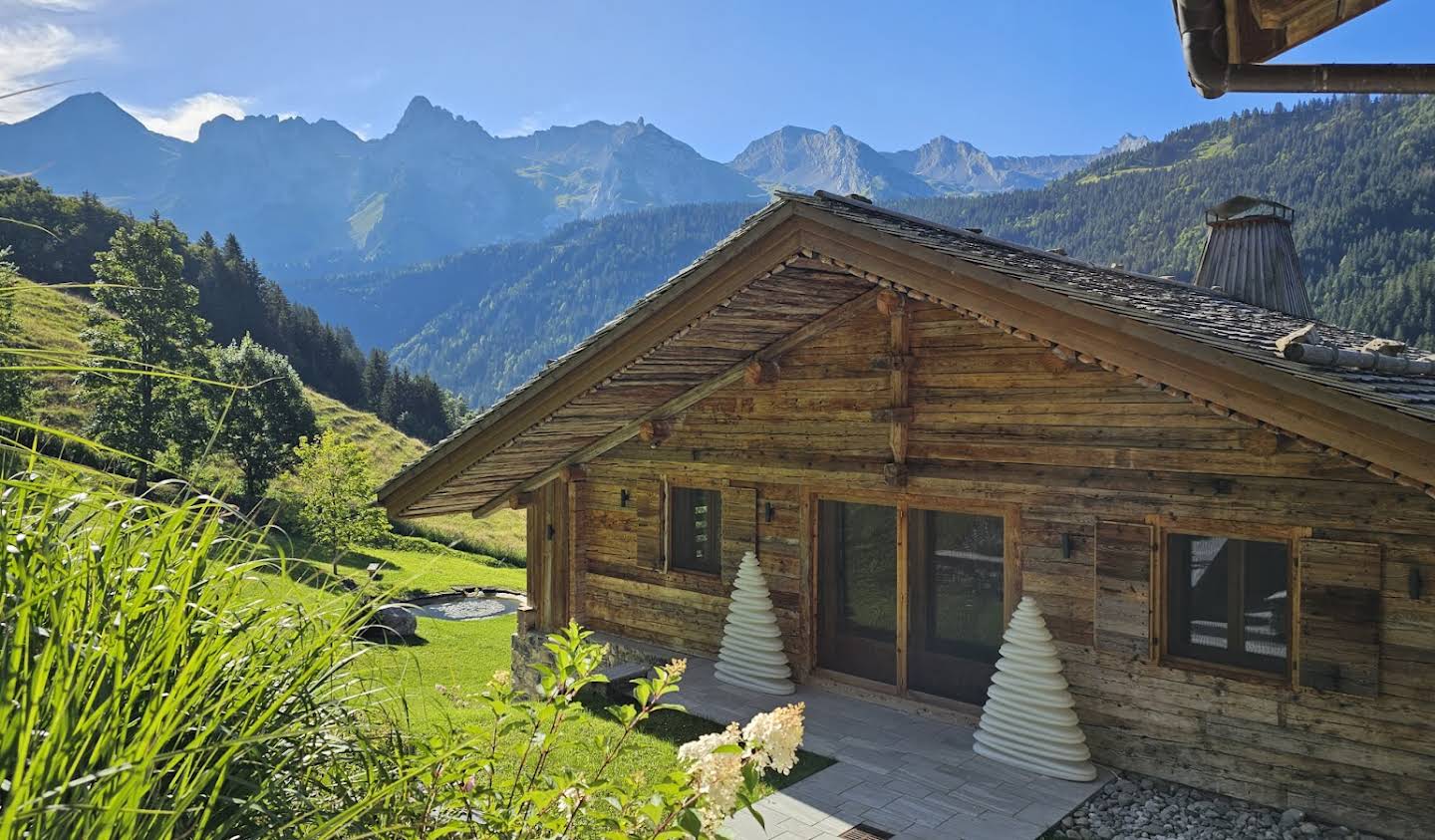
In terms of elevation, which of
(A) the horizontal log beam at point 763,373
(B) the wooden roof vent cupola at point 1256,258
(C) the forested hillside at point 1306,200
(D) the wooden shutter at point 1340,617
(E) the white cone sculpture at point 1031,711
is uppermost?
(C) the forested hillside at point 1306,200

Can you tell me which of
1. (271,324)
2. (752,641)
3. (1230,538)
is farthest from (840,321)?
(271,324)

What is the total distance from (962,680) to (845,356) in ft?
11.3

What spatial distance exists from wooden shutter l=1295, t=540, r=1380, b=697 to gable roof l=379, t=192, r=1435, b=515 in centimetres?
128

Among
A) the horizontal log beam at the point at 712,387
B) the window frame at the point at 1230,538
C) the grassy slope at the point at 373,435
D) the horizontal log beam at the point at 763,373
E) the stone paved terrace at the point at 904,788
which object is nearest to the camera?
the stone paved terrace at the point at 904,788

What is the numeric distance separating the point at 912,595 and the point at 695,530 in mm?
3013

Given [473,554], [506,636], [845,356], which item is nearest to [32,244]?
[473,554]

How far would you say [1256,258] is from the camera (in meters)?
15.2

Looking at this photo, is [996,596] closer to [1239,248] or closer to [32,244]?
[1239,248]

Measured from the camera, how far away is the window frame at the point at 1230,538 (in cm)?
677

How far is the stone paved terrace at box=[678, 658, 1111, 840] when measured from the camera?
6629 millimetres

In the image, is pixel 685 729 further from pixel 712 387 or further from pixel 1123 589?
pixel 1123 589

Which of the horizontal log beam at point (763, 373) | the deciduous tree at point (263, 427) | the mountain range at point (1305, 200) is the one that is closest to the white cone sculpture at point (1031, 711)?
the horizontal log beam at point (763, 373)

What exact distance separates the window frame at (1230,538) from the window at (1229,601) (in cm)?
2

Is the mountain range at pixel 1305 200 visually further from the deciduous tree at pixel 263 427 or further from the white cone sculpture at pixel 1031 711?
the white cone sculpture at pixel 1031 711
